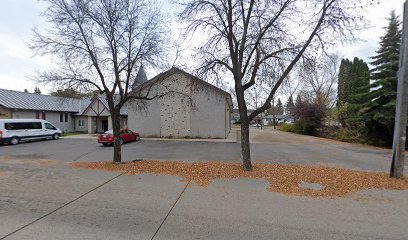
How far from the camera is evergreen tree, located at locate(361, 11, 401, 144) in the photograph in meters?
18.9

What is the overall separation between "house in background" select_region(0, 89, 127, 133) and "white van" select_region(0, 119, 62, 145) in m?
4.29

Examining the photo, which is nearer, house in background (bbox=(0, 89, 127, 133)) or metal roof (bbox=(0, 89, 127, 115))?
metal roof (bbox=(0, 89, 127, 115))

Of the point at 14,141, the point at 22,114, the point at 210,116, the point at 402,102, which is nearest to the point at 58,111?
the point at 22,114

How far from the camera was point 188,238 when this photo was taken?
3662 mm

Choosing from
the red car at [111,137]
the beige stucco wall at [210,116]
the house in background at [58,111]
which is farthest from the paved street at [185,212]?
the house in background at [58,111]

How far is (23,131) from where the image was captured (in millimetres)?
19672

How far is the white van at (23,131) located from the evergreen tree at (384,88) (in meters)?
30.0

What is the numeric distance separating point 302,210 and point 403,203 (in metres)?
2.66

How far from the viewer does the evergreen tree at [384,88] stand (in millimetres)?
18859

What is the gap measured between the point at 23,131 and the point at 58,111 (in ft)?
40.3

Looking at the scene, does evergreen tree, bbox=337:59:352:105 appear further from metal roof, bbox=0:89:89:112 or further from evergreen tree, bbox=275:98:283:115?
evergreen tree, bbox=275:98:283:115

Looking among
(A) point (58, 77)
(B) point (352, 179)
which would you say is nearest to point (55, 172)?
(A) point (58, 77)

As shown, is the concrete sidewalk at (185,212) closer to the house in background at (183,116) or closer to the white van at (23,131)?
the white van at (23,131)

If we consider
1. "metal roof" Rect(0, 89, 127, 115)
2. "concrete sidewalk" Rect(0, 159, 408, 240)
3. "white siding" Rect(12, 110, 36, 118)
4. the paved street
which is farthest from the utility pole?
"white siding" Rect(12, 110, 36, 118)
